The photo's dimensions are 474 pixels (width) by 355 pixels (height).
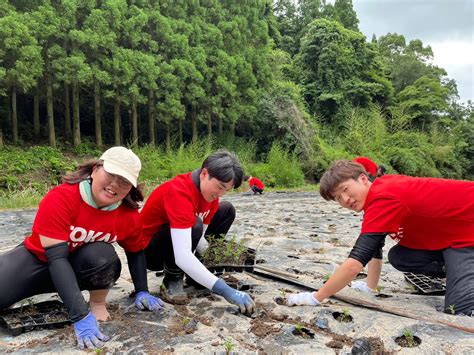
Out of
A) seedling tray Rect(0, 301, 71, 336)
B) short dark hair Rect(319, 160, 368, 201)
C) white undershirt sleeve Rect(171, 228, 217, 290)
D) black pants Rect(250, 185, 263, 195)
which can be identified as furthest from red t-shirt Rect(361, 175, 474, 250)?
black pants Rect(250, 185, 263, 195)

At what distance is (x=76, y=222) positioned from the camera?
248 cm

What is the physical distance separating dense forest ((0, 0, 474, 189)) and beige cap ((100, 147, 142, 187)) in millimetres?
12688

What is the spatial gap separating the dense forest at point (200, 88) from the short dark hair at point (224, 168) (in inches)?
499

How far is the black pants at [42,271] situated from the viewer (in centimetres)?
246

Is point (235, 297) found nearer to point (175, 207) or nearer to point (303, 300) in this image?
point (303, 300)

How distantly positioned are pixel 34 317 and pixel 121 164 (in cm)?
110

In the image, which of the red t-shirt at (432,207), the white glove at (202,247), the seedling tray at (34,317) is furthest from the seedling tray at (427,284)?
the seedling tray at (34,317)

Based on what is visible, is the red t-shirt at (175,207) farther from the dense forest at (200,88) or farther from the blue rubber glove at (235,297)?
the dense forest at (200,88)

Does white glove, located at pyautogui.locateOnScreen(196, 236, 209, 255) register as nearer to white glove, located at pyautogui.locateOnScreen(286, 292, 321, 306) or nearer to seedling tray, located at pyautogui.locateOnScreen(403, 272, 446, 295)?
white glove, located at pyautogui.locateOnScreen(286, 292, 321, 306)

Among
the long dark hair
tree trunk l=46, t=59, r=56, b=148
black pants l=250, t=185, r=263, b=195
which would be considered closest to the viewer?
the long dark hair

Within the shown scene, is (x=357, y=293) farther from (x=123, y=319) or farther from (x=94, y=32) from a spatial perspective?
(x=94, y=32)

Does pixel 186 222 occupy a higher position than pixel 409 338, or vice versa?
pixel 186 222

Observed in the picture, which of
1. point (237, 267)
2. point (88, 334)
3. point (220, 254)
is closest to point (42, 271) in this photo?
point (88, 334)

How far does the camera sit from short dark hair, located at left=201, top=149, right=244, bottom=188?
109 inches
